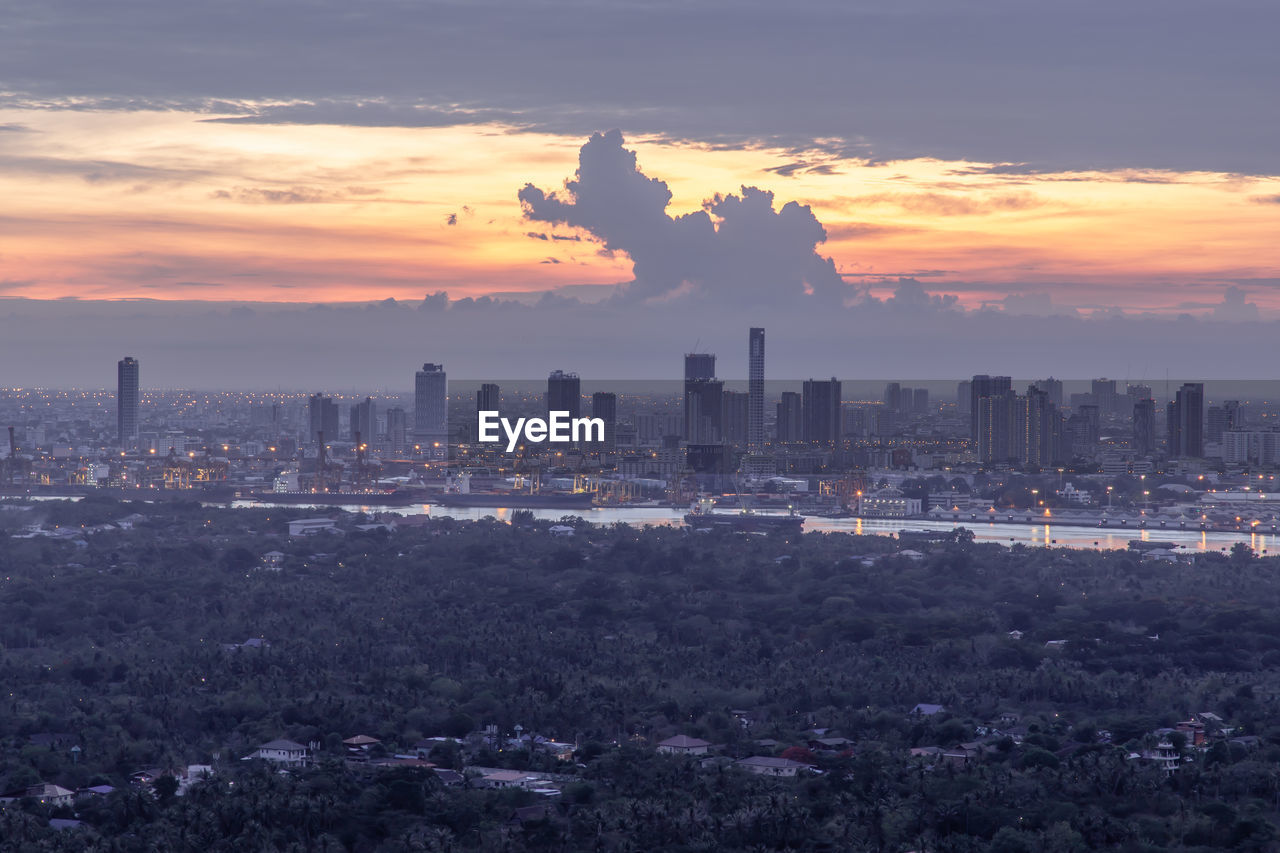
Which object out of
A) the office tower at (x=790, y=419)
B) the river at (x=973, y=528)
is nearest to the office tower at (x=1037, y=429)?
the office tower at (x=790, y=419)

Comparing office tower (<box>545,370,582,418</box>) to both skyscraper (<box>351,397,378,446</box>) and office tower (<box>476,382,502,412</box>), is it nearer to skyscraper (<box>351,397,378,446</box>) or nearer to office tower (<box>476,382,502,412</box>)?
office tower (<box>476,382,502,412</box>)

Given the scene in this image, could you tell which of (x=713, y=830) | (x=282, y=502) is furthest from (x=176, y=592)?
(x=282, y=502)

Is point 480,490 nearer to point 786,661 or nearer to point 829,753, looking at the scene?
point 786,661

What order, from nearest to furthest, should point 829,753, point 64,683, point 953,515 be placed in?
point 829,753, point 64,683, point 953,515

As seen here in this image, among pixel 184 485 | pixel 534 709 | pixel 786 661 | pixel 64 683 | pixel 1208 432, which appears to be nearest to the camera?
pixel 534 709

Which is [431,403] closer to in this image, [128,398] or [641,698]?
[128,398]

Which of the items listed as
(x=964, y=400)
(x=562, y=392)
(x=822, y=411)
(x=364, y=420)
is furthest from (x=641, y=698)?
(x=964, y=400)

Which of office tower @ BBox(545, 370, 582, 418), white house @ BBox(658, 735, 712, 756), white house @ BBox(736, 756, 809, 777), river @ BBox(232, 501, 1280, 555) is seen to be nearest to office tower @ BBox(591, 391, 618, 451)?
office tower @ BBox(545, 370, 582, 418)

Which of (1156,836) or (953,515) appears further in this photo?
(953,515)
